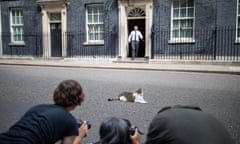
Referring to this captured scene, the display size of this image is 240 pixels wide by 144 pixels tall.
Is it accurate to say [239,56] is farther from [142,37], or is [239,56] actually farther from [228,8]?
[142,37]

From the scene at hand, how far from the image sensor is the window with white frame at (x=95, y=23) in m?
19.5

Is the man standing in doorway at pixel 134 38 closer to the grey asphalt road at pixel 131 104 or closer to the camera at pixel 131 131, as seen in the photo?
the grey asphalt road at pixel 131 104

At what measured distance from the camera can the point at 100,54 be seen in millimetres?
19250

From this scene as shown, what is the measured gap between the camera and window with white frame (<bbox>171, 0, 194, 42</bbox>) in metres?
17.2

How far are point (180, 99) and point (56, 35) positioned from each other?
1606cm

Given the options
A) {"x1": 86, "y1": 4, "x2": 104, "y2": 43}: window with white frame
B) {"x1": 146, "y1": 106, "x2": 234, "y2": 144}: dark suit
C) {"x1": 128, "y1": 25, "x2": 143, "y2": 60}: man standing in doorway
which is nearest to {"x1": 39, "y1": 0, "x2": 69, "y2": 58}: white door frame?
{"x1": 86, "y1": 4, "x2": 104, "y2": 43}: window with white frame

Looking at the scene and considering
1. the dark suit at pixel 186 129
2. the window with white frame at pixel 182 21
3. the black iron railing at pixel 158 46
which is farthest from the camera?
the window with white frame at pixel 182 21

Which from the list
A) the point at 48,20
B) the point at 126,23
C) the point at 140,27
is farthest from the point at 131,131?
the point at 48,20

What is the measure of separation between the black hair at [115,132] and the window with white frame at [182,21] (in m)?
15.1

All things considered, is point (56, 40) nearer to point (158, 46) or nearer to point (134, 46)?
point (134, 46)

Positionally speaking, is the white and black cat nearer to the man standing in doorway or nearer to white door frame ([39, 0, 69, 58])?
the man standing in doorway

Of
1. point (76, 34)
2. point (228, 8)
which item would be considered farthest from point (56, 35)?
point (228, 8)

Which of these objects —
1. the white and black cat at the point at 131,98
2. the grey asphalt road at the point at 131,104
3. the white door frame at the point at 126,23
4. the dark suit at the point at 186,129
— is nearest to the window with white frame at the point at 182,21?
the white door frame at the point at 126,23

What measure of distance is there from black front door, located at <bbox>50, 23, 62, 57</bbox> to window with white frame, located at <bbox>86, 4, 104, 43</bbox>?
8.36ft
